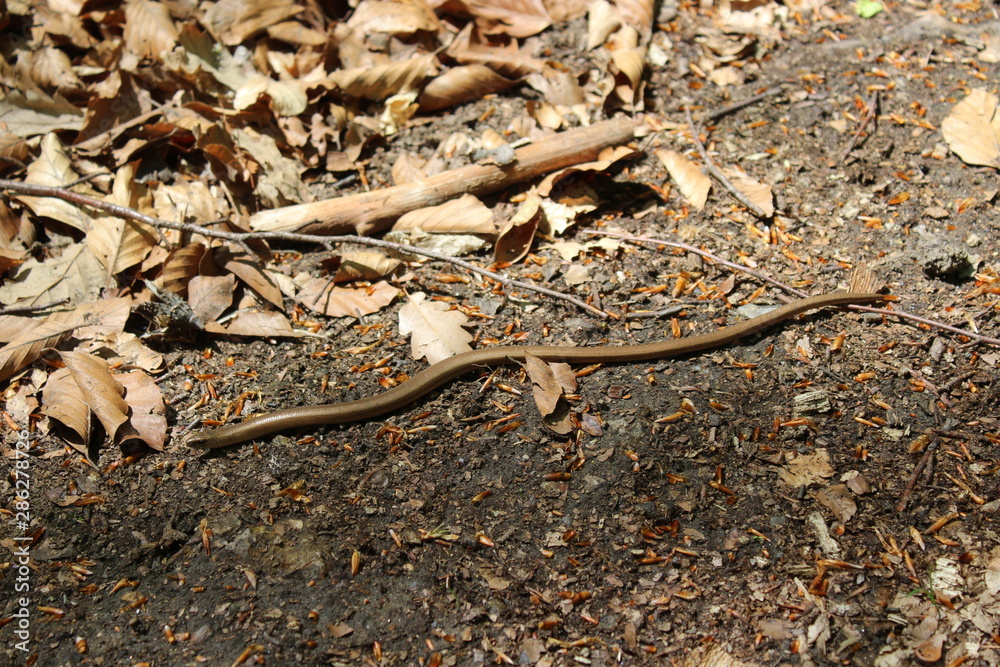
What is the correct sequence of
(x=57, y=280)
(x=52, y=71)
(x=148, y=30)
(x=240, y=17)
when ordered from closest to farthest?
(x=57, y=280) < (x=52, y=71) < (x=148, y=30) < (x=240, y=17)

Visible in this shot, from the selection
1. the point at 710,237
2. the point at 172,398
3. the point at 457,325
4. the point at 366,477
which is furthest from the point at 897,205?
the point at 172,398

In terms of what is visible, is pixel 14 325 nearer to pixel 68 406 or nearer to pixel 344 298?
pixel 68 406

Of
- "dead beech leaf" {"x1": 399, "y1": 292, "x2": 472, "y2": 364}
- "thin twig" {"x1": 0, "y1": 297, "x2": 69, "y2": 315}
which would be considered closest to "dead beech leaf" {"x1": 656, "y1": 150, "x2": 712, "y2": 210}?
"dead beech leaf" {"x1": 399, "y1": 292, "x2": 472, "y2": 364}

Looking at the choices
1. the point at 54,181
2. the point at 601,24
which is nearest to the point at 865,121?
the point at 601,24

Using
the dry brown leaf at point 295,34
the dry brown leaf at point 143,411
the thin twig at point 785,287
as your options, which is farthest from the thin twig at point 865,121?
the dry brown leaf at point 143,411

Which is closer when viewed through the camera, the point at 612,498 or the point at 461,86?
the point at 612,498

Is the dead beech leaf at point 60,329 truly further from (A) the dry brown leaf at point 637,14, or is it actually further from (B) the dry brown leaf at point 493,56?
(A) the dry brown leaf at point 637,14
